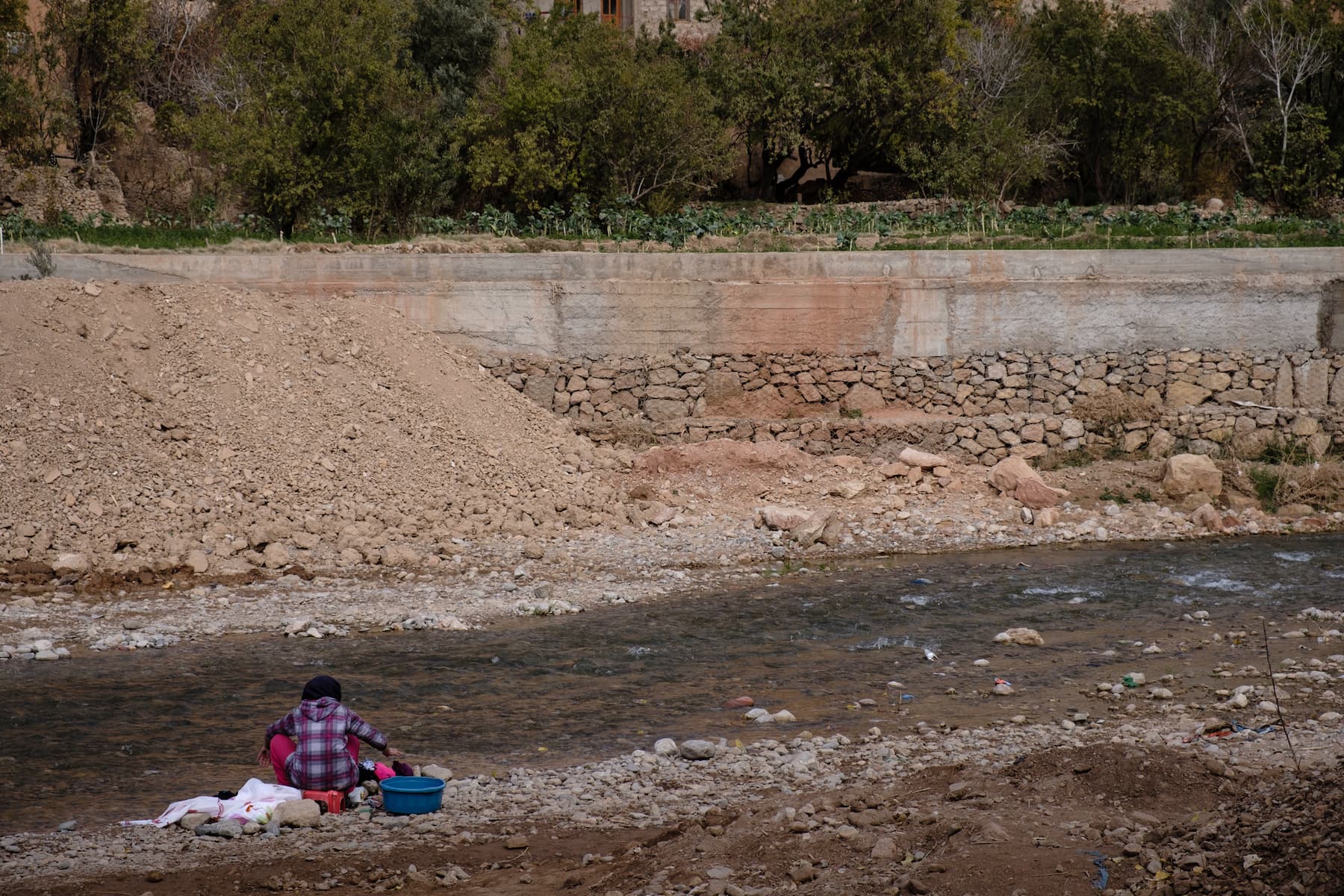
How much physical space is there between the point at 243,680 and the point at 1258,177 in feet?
67.1

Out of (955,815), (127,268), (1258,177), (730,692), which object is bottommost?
(730,692)

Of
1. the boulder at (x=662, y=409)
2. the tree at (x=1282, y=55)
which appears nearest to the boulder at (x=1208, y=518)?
the boulder at (x=662, y=409)

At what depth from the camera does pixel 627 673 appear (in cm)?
938

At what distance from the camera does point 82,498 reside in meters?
12.2

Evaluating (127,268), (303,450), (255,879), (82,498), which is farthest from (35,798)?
(127,268)

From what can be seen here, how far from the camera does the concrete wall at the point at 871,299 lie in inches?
659

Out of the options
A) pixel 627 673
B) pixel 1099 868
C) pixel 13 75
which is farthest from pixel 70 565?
pixel 13 75

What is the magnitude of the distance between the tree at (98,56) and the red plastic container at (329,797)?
20.8 m

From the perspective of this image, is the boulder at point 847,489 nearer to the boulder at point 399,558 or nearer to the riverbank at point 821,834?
the boulder at point 399,558

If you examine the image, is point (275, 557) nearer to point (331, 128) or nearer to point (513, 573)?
point (513, 573)

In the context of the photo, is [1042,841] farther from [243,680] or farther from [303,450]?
[303,450]

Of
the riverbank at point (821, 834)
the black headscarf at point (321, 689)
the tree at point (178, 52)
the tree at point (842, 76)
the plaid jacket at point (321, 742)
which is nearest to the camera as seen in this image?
the riverbank at point (821, 834)

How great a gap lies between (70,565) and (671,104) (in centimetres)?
1318

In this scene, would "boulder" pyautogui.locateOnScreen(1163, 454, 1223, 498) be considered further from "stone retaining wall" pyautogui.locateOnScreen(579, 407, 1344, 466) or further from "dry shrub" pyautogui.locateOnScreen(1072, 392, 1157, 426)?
"dry shrub" pyautogui.locateOnScreen(1072, 392, 1157, 426)
